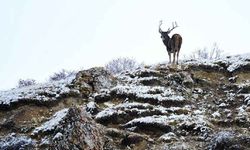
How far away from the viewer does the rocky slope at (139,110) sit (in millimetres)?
18812

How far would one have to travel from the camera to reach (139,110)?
22.9 meters

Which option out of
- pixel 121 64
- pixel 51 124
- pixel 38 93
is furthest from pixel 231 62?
pixel 121 64

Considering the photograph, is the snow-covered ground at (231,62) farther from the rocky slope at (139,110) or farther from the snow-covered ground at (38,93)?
the snow-covered ground at (38,93)

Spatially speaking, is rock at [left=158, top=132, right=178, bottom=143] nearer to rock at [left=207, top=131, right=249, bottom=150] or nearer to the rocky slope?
the rocky slope

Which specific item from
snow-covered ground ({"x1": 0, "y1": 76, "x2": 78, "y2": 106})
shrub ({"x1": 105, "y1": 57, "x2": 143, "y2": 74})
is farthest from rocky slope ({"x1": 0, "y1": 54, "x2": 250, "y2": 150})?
shrub ({"x1": 105, "y1": 57, "x2": 143, "y2": 74})

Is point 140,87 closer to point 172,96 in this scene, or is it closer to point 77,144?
point 172,96

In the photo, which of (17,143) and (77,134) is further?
(17,143)

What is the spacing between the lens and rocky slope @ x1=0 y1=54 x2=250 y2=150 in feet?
61.7

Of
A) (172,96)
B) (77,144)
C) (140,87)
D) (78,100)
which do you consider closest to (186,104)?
(172,96)

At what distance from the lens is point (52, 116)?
23156 millimetres

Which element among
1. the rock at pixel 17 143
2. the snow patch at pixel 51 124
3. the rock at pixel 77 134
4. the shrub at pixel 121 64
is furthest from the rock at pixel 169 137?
the shrub at pixel 121 64

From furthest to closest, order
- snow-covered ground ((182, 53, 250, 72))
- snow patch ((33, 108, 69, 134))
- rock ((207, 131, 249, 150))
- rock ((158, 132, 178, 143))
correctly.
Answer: snow-covered ground ((182, 53, 250, 72)) → snow patch ((33, 108, 69, 134)) → rock ((158, 132, 178, 143)) → rock ((207, 131, 249, 150))

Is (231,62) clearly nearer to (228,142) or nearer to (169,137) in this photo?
(169,137)

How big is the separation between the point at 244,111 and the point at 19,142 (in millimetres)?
10828
